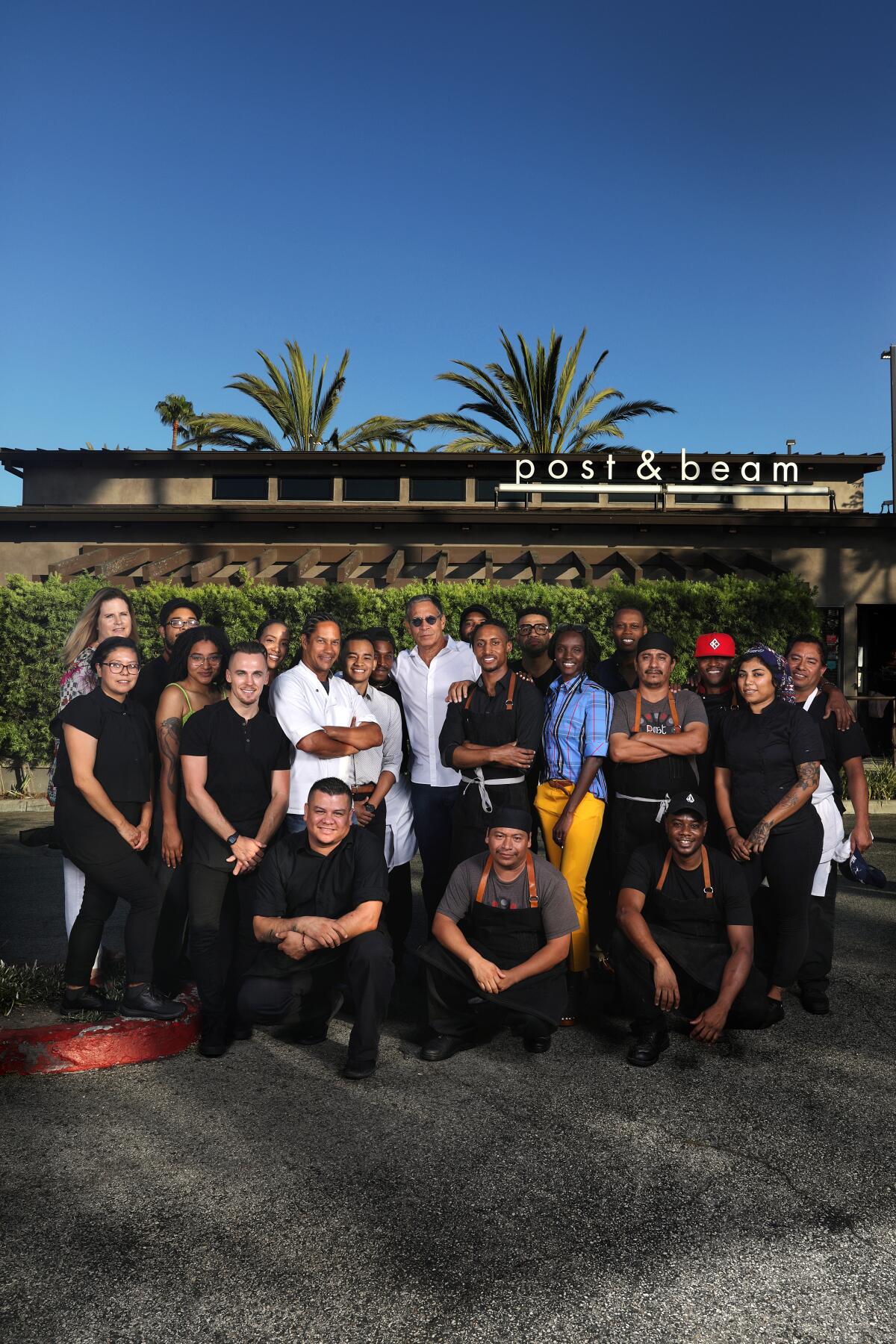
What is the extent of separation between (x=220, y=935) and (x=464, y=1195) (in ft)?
6.60

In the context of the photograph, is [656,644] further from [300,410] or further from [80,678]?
[300,410]

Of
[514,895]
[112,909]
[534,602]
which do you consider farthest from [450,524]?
[112,909]

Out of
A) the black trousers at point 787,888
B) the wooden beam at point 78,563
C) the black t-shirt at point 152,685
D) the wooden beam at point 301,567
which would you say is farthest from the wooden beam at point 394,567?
the black trousers at point 787,888

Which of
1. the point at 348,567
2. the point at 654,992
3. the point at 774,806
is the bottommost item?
the point at 654,992

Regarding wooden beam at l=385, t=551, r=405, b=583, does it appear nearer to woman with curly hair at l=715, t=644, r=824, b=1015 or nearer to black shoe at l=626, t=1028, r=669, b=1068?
woman with curly hair at l=715, t=644, r=824, b=1015

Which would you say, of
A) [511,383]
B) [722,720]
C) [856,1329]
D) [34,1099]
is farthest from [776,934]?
[511,383]

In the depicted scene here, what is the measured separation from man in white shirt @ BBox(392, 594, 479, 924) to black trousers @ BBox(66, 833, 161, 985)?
1.78m

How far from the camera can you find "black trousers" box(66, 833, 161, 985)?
491cm

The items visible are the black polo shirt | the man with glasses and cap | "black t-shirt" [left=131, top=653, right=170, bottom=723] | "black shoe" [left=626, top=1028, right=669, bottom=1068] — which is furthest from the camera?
"black t-shirt" [left=131, top=653, right=170, bottom=723]

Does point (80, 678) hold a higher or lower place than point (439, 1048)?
higher

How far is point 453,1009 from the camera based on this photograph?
191 inches

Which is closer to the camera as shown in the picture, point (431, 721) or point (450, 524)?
point (431, 721)

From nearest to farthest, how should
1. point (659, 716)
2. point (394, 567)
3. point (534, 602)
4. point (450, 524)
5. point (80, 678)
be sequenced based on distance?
point (80, 678) < point (659, 716) < point (534, 602) < point (394, 567) < point (450, 524)

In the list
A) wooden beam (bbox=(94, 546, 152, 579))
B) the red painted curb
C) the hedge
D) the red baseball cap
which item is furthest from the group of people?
wooden beam (bbox=(94, 546, 152, 579))
